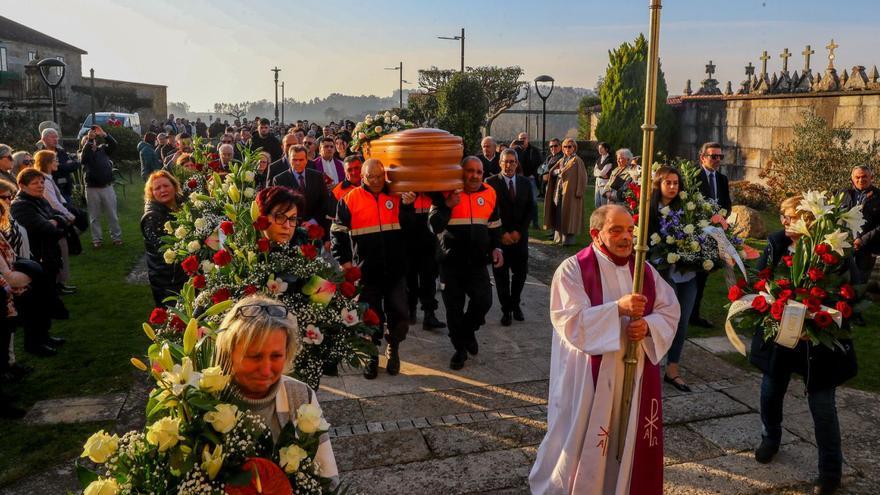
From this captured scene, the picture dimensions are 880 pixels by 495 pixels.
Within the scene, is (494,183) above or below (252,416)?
above

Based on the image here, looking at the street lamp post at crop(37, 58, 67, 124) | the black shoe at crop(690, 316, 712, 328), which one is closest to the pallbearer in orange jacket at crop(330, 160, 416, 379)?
the black shoe at crop(690, 316, 712, 328)

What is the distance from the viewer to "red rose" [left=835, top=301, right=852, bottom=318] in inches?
178

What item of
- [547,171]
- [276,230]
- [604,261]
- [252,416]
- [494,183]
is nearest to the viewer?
[252,416]

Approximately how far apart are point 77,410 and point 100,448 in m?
4.15

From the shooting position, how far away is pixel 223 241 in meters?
4.98

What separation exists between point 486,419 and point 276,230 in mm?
2401

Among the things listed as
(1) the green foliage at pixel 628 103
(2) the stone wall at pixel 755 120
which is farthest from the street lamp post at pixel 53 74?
(2) the stone wall at pixel 755 120

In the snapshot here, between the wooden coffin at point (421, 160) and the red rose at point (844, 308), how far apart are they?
11.2 feet

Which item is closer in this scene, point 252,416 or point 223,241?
point 252,416

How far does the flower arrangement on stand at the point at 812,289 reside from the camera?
4590 mm

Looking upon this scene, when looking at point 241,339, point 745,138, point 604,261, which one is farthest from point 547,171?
point 241,339

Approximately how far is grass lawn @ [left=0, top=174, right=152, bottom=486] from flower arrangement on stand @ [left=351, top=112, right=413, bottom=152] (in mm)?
3958

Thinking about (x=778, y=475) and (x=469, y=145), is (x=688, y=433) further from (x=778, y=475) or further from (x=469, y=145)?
(x=469, y=145)

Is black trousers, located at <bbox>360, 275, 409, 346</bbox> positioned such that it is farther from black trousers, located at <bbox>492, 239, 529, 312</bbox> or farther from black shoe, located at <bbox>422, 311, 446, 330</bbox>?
black trousers, located at <bbox>492, 239, 529, 312</bbox>
